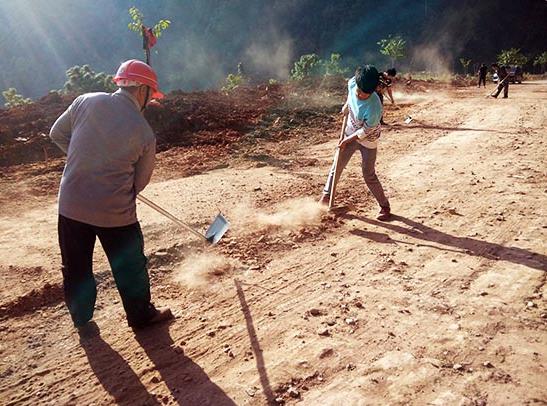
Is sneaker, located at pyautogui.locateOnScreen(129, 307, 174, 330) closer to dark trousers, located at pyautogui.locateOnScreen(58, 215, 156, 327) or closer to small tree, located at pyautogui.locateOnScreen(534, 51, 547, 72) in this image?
dark trousers, located at pyautogui.locateOnScreen(58, 215, 156, 327)

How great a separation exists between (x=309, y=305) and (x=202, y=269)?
A: 3.74ft

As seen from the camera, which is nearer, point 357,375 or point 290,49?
point 357,375

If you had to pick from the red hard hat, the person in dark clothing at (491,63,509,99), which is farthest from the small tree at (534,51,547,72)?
the red hard hat

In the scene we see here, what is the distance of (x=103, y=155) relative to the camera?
2736mm

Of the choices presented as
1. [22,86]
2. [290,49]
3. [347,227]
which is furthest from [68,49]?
[347,227]

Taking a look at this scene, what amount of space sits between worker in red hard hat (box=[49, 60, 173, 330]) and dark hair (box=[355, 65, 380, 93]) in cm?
222

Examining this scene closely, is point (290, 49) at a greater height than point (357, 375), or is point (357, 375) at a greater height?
point (290, 49)

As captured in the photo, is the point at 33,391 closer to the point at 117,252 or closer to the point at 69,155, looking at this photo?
the point at 117,252

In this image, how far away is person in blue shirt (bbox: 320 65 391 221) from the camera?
14.4ft

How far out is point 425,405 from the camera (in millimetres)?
2348

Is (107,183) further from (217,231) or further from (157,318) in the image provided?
(217,231)

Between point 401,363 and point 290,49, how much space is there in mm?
71745

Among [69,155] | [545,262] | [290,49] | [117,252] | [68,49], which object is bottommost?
[545,262]

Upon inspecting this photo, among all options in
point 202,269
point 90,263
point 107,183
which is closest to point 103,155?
point 107,183
